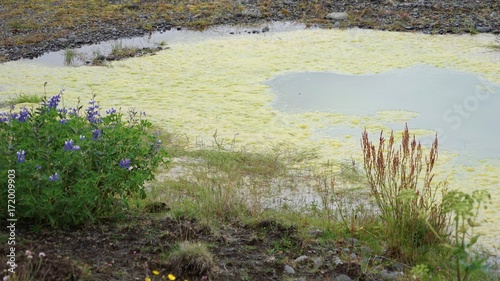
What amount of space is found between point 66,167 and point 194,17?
28.7ft

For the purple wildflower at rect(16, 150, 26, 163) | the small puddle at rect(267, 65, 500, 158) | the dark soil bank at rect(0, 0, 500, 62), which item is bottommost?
the small puddle at rect(267, 65, 500, 158)

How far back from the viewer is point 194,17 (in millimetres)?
12117

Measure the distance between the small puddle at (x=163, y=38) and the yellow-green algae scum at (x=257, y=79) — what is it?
0.34 meters

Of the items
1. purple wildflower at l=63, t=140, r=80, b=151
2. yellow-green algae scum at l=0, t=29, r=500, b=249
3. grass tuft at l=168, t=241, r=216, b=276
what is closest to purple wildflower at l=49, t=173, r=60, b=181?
purple wildflower at l=63, t=140, r=80, b=151

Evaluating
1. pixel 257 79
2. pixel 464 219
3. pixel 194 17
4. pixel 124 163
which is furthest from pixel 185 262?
pixel 194 17

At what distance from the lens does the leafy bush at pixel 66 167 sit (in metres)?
3.58

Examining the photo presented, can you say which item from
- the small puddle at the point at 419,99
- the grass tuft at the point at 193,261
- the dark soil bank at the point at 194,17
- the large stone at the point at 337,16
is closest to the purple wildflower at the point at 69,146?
the grass tuft at the point at 193,261

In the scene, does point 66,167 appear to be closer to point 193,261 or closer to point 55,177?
point 55,177

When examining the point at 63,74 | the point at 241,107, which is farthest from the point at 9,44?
the point at 241,107

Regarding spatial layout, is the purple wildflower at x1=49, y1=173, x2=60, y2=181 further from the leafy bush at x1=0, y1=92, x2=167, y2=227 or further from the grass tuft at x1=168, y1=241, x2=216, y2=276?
the grass tuft at x1=168, y1=241, x2=216, y2=276

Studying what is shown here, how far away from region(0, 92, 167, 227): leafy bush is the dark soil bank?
6.51 meters

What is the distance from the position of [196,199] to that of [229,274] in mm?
1489

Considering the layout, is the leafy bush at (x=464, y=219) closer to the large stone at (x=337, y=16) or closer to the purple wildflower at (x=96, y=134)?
the purple wildflower at (x=96, y=134)

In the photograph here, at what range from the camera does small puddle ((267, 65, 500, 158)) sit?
6.57 m
